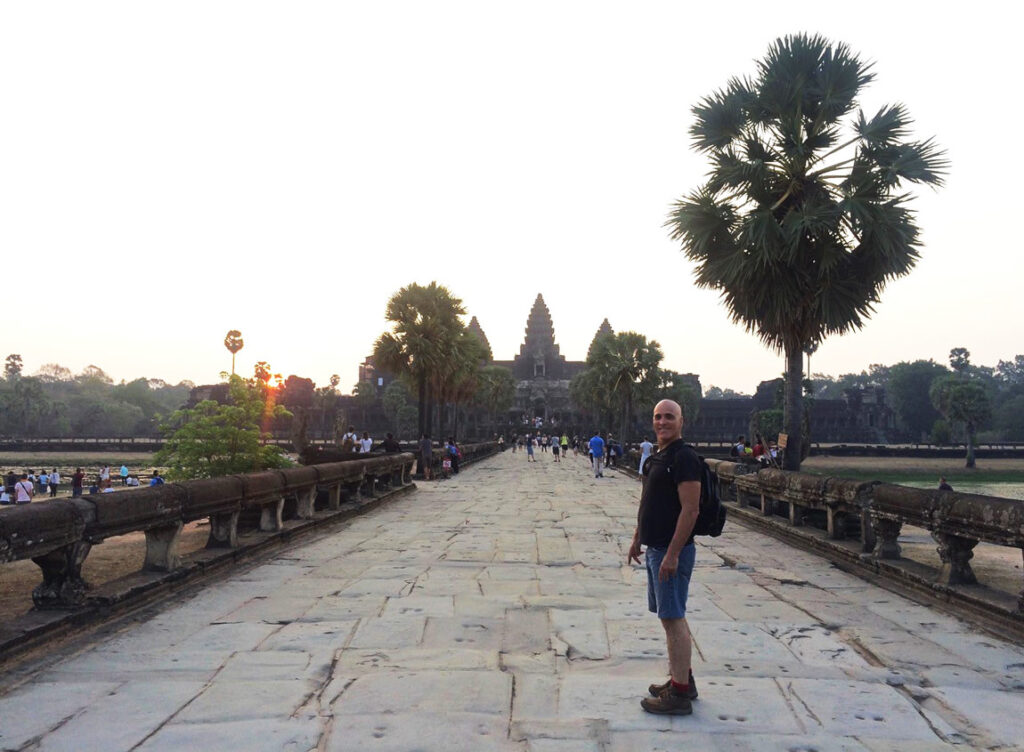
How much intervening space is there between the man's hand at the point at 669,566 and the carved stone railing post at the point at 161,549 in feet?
14.9

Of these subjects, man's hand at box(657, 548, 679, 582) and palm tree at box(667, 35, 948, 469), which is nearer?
man's hand at box(657, 548, 679, 582)

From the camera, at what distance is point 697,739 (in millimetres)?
3643

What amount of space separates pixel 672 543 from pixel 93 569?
6626mm

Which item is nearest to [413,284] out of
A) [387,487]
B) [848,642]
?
[387,487]

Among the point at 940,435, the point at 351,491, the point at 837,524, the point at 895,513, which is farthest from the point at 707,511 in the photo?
the point at 940,435

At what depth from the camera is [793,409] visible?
13.8 metres

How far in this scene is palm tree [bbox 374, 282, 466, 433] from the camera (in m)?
33.9

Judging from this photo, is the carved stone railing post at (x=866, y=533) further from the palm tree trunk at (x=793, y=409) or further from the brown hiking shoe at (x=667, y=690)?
the brown hiking shoe at (x=667, y=690)

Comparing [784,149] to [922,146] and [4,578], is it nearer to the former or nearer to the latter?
[922,146]

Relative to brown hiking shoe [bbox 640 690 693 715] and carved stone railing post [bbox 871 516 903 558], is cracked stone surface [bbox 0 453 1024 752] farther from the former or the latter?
carved stone railing post [bbox 871 516 903 558]

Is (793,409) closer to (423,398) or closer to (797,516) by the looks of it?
(797,516)

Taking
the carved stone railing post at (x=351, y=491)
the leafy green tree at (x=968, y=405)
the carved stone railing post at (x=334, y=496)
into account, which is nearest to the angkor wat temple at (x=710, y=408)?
the leafy green tree at (x=968, y=405)

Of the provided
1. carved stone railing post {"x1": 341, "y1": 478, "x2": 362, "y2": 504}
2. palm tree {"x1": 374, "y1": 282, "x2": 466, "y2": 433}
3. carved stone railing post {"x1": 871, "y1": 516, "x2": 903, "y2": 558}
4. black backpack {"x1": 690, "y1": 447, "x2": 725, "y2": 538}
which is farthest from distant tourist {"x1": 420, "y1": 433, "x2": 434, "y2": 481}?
black backpack {"x1": 690, "y1": 447, "x2": 725, "y2": 538}

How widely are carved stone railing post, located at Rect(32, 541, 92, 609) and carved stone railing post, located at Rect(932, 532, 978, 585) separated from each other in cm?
626
